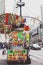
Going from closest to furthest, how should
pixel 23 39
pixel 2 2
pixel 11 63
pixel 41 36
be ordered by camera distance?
pixel 23 39 < pixel 11 63 < pixel 2 2 < pixel 41 36

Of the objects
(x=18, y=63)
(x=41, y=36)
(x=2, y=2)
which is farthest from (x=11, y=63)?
(x=41, y=36)

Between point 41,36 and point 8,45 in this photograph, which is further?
point 41,36

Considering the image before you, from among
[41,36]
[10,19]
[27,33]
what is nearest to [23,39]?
[27,33]

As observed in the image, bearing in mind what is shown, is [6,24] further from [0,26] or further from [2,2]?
[2,2]

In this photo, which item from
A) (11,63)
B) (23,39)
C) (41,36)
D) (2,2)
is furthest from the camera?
(41,36)

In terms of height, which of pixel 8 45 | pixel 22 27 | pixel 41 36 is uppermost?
pixel 22 27

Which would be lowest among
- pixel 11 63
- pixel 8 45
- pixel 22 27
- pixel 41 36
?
pixel 41 36

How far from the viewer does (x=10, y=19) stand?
1603 cm

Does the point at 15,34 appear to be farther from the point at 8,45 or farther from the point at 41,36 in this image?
the point at 41,36

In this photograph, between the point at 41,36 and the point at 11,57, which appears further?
the point at 41,36

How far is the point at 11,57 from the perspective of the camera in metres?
16.4

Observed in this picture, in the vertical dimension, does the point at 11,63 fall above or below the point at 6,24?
below

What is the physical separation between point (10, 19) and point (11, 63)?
9.22ft

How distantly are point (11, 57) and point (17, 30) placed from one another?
5.61 ft
